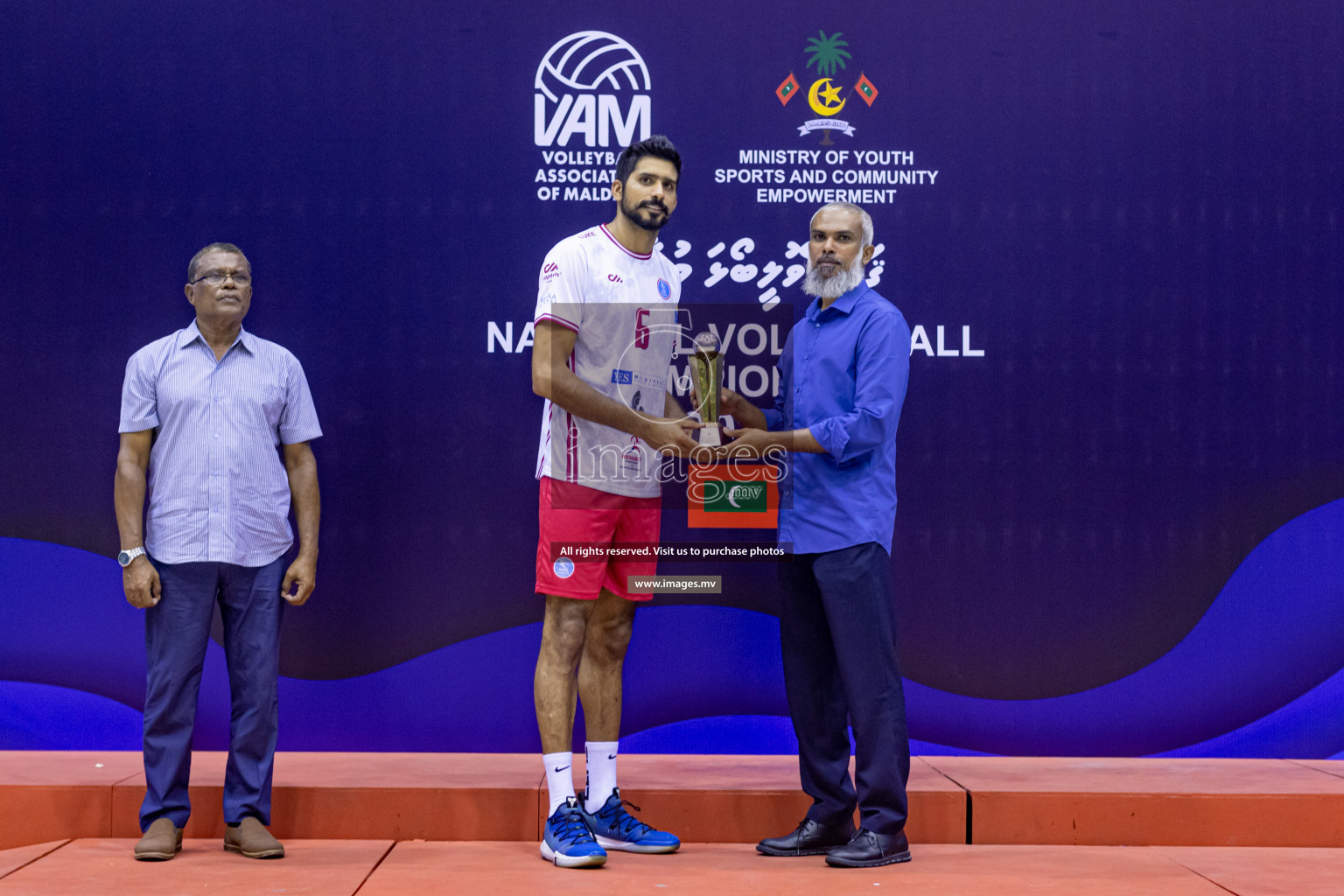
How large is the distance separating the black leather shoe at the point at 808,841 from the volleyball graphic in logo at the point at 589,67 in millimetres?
2474

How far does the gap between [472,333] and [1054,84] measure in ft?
7.25

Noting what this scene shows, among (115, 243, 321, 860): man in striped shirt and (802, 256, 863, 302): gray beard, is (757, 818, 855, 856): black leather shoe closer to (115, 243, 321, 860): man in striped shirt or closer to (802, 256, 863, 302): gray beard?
(115, 243, 321, 860): man in striped shirt

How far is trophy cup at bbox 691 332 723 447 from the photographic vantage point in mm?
2951

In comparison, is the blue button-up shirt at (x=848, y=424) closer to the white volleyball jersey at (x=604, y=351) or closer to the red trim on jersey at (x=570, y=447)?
the white volleyball jersey at (x=604, y=351)

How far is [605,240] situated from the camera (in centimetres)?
310

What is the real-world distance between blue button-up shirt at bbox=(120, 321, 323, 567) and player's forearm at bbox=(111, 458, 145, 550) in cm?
3

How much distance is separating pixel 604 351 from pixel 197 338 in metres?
1.16

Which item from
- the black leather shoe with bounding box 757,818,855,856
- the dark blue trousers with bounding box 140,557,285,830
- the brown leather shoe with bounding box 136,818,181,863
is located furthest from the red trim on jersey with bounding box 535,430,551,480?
the brown leather shoe with bounding box 136,818,181,863

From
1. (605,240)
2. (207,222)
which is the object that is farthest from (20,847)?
(605,240)

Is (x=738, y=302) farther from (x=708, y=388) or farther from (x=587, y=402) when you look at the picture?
(x=587, y=402)

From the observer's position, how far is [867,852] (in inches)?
112

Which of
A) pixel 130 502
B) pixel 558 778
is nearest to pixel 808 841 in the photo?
pixel 558 778

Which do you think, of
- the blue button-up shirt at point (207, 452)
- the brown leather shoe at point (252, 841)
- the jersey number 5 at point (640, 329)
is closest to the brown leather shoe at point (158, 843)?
the brown leather shoe at point (252, 841)

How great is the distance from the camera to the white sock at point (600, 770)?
9.98 ft
